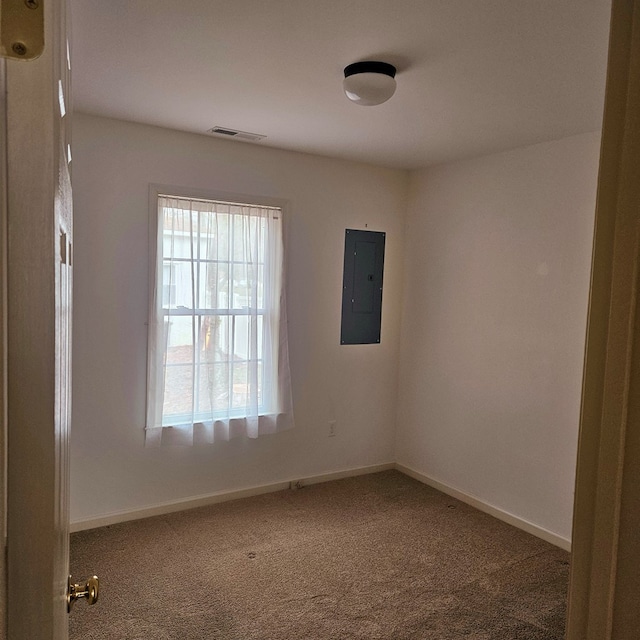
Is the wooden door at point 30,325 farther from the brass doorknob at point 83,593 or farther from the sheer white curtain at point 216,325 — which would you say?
the sheer white curtain at point 216,325

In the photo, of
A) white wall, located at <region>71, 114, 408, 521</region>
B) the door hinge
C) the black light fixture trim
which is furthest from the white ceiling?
the door hinge

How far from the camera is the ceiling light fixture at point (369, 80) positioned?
87.4 inches

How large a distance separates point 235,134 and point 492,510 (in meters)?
2.98

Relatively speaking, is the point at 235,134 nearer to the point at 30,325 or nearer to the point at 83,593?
the point at 83,593

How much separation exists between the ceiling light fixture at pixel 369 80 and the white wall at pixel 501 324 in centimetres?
146

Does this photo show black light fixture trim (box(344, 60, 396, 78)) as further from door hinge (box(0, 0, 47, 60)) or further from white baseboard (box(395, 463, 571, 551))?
white baseboard (box(395, 463, 571, 551))

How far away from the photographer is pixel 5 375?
465mm

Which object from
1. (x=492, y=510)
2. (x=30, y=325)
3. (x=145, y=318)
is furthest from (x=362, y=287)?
(x=30, y=325)

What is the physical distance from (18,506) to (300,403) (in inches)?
142

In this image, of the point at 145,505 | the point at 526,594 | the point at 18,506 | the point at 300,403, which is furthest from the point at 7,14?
the point at 300,403

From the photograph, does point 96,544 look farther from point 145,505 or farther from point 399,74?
point 399,74

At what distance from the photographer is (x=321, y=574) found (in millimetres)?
2879

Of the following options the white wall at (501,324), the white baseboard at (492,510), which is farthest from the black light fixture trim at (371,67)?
the white baseboard at (492,510)

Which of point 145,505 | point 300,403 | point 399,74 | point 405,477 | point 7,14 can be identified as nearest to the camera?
point 7,14
